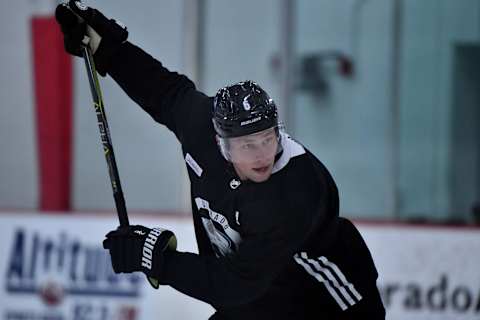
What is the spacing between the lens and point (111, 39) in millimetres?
3195

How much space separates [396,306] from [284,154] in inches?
82.1

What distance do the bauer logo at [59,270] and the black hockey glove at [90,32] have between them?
1.88 m

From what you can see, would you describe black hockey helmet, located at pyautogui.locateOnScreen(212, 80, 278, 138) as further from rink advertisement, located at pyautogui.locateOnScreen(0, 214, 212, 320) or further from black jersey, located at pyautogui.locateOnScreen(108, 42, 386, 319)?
rink advertisement, located at pyautogui.locateOnScreen(0, 214, 212, 320)

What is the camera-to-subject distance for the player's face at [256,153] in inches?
103

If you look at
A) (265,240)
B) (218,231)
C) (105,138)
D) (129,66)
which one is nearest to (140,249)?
(218,231)

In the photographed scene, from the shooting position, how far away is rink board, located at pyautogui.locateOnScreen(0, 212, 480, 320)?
4543 millimetres

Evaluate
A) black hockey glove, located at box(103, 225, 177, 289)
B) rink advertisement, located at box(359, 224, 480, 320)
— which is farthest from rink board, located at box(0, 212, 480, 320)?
black hockey glove, located at box(103, 225, 177, 289)

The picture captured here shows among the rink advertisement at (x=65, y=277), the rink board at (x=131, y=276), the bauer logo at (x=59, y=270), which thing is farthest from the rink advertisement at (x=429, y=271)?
the bauer logo at (x=59, y=270)

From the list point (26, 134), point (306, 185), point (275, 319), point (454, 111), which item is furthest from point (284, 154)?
A: point (26, 134)

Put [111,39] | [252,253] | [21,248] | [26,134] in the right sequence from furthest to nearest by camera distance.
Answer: [26,134] < [21,248] < [111,39] < [252,253]

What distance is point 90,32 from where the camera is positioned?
10.5 feet

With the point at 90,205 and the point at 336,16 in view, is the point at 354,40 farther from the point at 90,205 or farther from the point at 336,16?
the point at 90,205

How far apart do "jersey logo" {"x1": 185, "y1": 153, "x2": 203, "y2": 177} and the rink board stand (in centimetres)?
187

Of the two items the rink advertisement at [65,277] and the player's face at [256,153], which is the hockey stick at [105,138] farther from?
the rink advertisement at [65,277]
